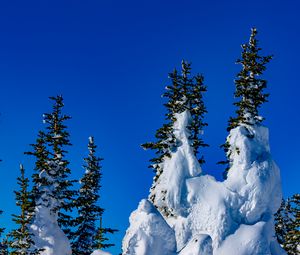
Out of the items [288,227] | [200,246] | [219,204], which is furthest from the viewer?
[288,227]

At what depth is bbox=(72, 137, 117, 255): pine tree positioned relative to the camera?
35156mm

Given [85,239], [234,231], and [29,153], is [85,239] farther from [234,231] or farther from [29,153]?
[234,231]

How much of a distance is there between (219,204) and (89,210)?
1502cm

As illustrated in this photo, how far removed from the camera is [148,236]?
22.4 metres

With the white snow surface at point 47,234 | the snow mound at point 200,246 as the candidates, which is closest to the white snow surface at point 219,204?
the snow mound at point 200,246

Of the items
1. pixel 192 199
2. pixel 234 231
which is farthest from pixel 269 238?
pixel 192 199

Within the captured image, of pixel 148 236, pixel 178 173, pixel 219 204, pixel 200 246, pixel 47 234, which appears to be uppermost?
pixel 178 173

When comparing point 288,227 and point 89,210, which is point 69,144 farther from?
point 288,227

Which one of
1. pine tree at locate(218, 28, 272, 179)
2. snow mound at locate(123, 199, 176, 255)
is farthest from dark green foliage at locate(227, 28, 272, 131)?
snow mound at locate(123, 199, 176, 255)

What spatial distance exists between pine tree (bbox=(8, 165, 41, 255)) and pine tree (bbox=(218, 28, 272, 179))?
1368 centimetres

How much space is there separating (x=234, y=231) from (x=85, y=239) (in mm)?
15535

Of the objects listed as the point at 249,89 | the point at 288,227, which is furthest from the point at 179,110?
the point at 288,227

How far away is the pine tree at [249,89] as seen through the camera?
28453 millimetres

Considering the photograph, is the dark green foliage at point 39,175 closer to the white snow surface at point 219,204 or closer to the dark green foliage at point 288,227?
the white snow surface at point 219,204
